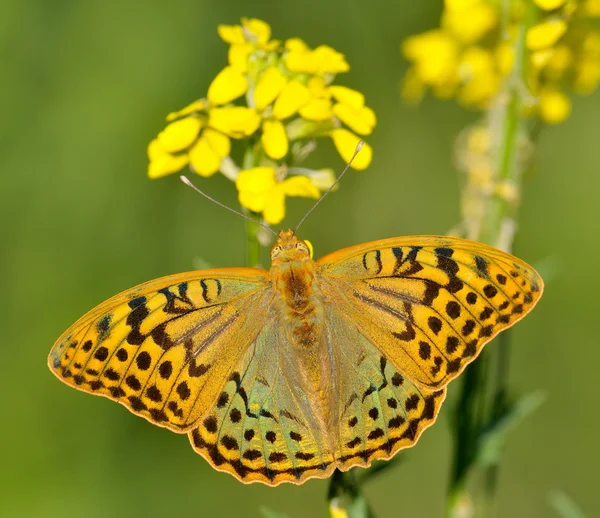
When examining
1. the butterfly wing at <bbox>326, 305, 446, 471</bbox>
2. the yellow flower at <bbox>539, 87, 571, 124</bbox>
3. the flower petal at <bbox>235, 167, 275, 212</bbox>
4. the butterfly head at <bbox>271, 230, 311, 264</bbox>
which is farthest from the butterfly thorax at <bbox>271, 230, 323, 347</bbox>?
the yellow flower at <bbox>539, 87, 571, 124</bbox>

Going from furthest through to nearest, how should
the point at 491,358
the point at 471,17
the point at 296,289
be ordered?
the point at 471,17
the point at 491,358
the point at 296,289

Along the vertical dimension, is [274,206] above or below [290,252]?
above

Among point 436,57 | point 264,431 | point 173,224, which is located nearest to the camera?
point 264,431

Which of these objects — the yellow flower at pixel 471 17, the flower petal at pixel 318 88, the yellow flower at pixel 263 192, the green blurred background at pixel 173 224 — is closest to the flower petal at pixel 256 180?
the yellow flower at pixel 263 192

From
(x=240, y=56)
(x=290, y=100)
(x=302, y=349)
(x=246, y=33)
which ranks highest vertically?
(x=246, y=33)

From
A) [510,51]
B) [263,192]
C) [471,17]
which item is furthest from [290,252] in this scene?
[471,17]

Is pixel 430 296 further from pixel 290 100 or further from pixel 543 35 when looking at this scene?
pixel 543 35

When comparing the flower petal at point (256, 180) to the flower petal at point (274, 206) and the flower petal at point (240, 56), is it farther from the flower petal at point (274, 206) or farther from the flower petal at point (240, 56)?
the flower petal at point (240, 56)

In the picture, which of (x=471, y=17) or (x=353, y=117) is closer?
(x=353, y=117)
